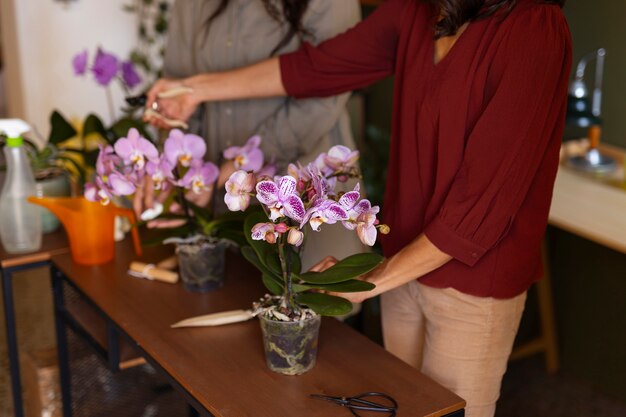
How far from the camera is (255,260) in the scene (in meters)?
1.64

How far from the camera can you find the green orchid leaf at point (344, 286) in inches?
59.3

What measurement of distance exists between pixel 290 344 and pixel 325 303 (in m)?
0.10

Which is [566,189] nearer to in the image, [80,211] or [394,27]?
[394,27]

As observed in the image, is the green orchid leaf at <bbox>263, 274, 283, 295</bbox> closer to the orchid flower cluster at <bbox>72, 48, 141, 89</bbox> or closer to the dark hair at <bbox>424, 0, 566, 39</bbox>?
the dark hair at <bbox>424, 0, 566, 39</bbox>

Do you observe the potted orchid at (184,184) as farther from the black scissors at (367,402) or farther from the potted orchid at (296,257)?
the black scissors at (367,402)

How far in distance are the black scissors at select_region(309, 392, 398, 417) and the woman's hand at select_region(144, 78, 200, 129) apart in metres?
0.93

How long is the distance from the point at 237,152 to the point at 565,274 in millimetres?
1825

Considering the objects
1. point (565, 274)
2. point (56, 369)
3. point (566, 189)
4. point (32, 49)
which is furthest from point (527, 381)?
point (32, 49)

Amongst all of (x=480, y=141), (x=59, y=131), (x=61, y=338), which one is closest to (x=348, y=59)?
(x=480, y=141)

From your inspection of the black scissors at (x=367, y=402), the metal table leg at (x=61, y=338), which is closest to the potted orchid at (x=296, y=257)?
the black scissors at (x=367, y=402)

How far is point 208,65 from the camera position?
228cm

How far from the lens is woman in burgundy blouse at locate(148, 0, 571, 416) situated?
1458 millimetres

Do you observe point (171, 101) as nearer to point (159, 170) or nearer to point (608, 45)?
point (159, 170)

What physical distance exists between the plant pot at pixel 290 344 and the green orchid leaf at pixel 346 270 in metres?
0.07
